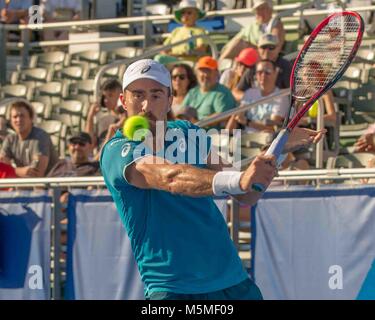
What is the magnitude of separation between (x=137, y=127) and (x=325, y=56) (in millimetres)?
1357

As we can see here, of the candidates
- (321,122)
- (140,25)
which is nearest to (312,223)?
(321,122)

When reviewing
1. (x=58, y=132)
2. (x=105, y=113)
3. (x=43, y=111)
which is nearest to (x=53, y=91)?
(x=43, y=111)

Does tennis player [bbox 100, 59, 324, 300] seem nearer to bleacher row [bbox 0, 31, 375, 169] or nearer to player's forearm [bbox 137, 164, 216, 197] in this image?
player's forearm [bbox 137, 164, 216, 197]

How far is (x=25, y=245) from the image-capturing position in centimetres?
976

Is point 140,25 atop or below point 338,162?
atop

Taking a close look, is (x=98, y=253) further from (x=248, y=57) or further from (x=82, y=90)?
(x=82, y=90)

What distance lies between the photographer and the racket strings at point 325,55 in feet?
19.1

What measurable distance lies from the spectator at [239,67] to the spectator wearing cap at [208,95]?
0.37m

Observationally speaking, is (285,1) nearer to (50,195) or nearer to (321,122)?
(321,122)

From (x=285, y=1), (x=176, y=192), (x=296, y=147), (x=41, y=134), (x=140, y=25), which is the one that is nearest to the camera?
(x=176, y=192)

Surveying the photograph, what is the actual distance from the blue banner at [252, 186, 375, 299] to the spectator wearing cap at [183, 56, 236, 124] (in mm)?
2975

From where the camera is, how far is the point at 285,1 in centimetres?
1565
